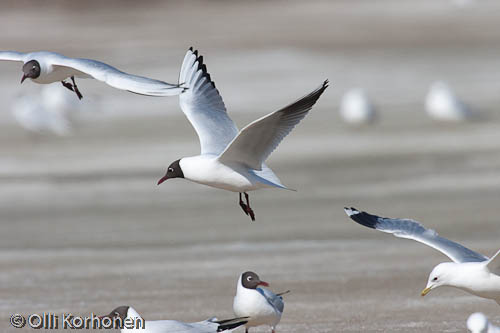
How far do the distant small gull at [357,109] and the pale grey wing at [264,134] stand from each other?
262 inches

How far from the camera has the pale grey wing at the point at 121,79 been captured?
22.0 ft

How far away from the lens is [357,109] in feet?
46.0

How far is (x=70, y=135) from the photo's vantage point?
14609mm

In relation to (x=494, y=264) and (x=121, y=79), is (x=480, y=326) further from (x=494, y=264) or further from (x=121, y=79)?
(x=121, y=79)

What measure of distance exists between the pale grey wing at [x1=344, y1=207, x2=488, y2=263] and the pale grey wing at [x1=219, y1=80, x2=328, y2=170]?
78 cm

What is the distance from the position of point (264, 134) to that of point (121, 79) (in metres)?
0.98

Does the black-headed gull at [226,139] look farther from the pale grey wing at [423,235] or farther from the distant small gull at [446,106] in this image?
the distant small gull at [446,106]

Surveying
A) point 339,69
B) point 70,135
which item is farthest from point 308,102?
point 339,69

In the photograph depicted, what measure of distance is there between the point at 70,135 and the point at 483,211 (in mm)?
5980

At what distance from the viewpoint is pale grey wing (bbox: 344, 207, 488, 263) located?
699 cm

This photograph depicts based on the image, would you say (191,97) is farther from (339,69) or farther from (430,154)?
(339,69)

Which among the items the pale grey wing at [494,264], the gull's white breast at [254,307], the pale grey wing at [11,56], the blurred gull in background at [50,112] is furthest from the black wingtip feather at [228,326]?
the blurred gull in background at [50,112]

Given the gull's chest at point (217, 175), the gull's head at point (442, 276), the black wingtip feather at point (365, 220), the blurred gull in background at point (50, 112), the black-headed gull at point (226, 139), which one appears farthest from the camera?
the blurred gull in background at point (50, 112)
